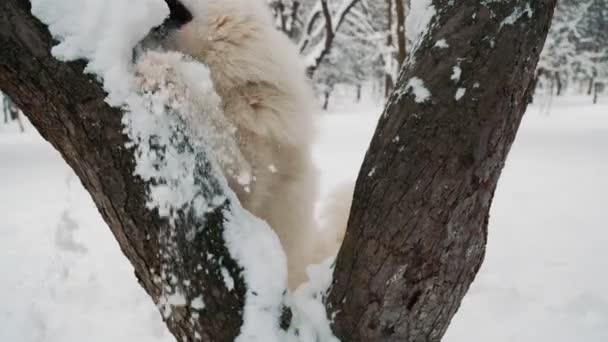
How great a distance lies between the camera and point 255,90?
192 cm

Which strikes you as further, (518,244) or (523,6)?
(518,244)

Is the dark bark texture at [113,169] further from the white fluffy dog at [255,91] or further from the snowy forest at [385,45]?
the snowy forest at [385,45]

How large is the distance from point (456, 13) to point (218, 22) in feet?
3.06

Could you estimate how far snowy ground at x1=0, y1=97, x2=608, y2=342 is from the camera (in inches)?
130

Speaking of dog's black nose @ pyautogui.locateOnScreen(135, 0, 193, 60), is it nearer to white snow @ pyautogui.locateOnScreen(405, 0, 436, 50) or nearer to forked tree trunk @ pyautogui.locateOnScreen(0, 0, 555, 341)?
forked tree trunk @ pyautogui.locateOnScreen(0, 0, 555, 341)

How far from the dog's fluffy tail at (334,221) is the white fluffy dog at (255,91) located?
41 cm

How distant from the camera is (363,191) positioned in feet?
4.70

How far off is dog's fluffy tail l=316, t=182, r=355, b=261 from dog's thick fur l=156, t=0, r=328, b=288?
1.36ft

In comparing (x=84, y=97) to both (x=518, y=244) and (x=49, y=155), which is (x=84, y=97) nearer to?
(x=518, y=244)

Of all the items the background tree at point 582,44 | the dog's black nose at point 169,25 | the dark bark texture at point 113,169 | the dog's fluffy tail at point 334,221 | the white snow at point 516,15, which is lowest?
the background tree at point 582,44

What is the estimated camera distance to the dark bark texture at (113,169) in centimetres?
129

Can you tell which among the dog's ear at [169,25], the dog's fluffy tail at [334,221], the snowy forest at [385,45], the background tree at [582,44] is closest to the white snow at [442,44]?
the dog's ear at [169,25]

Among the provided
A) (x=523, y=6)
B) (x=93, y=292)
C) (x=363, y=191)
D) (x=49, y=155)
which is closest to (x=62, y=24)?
(x=363, y=191)

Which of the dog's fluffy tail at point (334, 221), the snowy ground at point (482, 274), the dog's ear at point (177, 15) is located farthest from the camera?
the snowy ground at point (482, 274)
